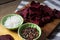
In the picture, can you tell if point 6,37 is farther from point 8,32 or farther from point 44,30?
point 44,30

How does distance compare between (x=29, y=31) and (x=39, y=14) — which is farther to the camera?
(x=39, y=14)

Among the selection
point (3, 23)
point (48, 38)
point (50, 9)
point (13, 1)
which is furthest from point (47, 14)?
point (13, 1)

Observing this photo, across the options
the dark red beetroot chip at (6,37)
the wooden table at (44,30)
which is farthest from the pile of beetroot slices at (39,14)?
the dark red beetroot chip at (6,37)

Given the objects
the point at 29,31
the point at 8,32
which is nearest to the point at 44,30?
the point at 29,31

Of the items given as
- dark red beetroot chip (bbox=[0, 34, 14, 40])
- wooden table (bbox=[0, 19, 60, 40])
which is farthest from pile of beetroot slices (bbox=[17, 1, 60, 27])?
dark red beetroot chip (bbox=[0, 34, 14, 40])

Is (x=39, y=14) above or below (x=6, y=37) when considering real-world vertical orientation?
above

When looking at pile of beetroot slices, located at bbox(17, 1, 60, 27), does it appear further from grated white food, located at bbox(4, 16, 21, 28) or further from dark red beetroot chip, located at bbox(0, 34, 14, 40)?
dark red beetroot chip, located at bbox(0, 34, 14, 40)

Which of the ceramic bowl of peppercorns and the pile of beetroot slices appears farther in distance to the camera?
the pile of beetroot slices
